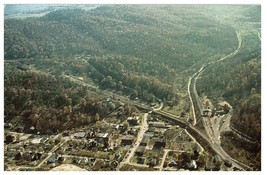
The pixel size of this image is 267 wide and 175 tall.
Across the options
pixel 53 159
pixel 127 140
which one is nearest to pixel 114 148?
pixel 127 140

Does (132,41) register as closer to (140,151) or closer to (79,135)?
(79,135)

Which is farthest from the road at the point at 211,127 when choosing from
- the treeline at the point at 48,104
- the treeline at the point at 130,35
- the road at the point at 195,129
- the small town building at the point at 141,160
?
the treeline at the point at 48,104

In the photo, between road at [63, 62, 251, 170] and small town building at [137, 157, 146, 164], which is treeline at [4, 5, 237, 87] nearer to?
road at [63, 62, 251, 170]

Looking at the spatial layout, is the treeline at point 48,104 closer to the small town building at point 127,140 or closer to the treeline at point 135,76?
the treeline at point 135,76

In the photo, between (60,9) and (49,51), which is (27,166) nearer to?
(49,51)

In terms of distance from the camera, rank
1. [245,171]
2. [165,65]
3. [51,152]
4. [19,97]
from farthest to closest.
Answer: [165,65] → [19,97] → [51,152] → [245,171]

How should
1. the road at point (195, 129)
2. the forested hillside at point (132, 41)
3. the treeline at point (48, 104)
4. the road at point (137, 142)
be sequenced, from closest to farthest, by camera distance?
the road at point (195, 129)
the road at point (137, 142)
the treeline at point (48, 104)
the forested hillside at point (132, 41)

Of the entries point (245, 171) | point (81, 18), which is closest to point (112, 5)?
point (81, 18)

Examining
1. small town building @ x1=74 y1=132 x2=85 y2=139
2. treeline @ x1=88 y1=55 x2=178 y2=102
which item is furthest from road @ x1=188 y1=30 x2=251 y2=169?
small town building @ x1=74 y1=132 x2=85 y2=139
